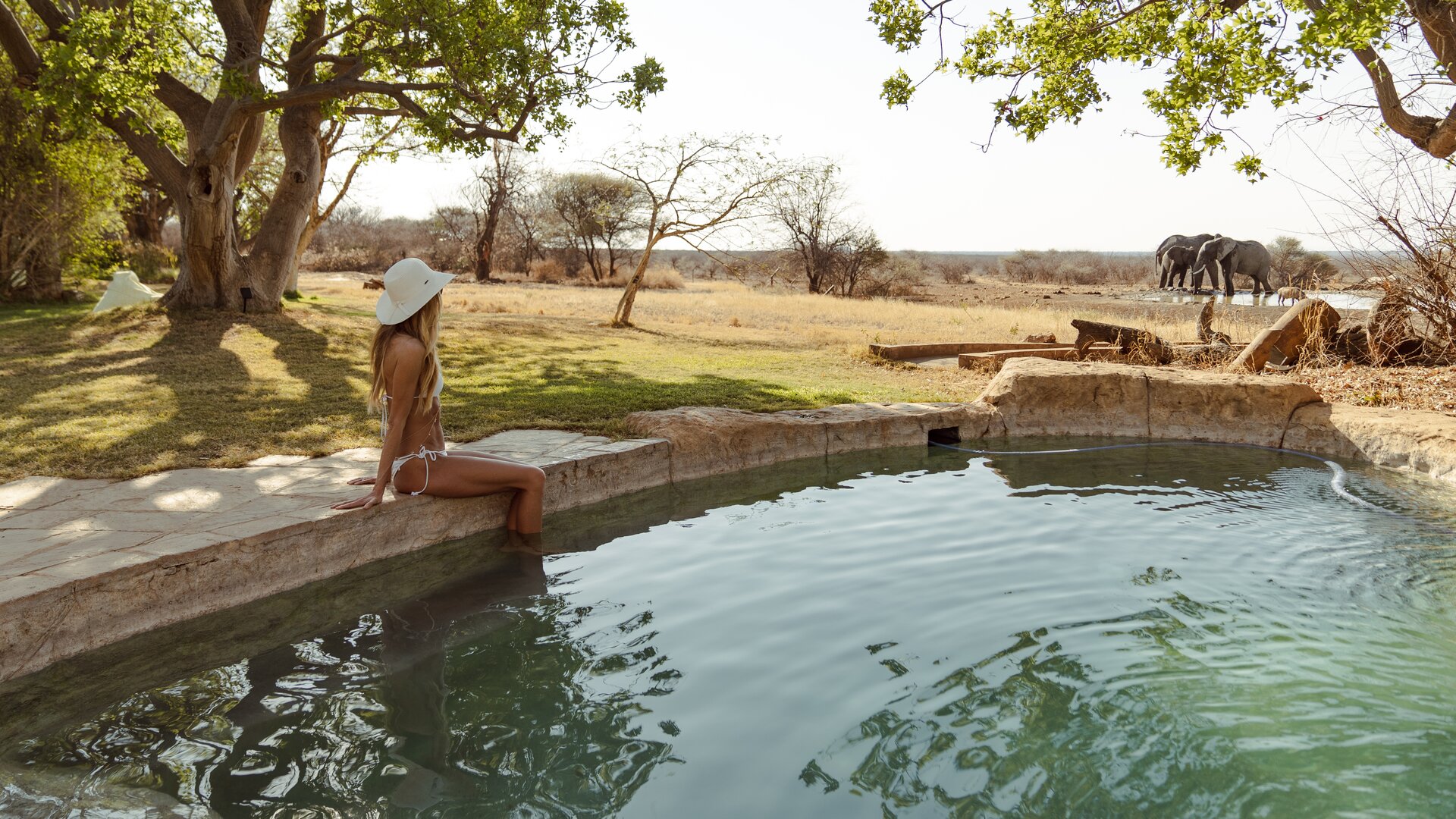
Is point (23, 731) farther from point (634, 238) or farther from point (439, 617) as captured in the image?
point (634, 238)

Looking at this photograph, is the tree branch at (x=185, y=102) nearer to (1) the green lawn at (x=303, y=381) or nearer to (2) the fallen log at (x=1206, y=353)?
(1) the green lawn at (x=303, y=381)

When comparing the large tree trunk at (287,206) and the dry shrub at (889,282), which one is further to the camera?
the dry shrub at (889,282)

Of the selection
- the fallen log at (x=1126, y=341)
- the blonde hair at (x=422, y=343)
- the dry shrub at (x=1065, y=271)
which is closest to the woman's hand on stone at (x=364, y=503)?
the blonde hair at (x=422, y=343)

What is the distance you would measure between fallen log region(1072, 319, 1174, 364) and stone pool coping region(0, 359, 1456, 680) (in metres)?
2.67

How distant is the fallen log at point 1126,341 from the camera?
1149cm

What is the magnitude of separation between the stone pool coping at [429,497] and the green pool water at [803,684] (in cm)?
16

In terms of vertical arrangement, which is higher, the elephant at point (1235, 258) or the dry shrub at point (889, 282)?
the elephant at point (1235, 258)

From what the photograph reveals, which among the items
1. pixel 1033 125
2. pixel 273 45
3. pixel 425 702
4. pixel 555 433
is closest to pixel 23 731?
pixel 425 702

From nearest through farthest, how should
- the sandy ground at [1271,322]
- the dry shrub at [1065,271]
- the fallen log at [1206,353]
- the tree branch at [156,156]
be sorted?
the sandy ground at [1271,322], the fallen log at [1206,353], the tree branch at [156,156], the dry shrub at [1065,271]

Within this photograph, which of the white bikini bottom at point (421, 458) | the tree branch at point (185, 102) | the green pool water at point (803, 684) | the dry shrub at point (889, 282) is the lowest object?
the green pool water at point (803, 684)

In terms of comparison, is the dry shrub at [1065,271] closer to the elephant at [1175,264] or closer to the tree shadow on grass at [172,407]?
the elephant at [1175,264]

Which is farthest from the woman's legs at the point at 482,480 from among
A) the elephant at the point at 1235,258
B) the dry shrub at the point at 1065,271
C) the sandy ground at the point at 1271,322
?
the dry shrub at the point at 1065,271

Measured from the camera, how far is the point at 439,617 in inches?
165

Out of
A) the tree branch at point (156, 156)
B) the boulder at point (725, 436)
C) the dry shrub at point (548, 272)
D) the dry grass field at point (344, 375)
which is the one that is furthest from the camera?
the dry shrub at point (548, 272)
